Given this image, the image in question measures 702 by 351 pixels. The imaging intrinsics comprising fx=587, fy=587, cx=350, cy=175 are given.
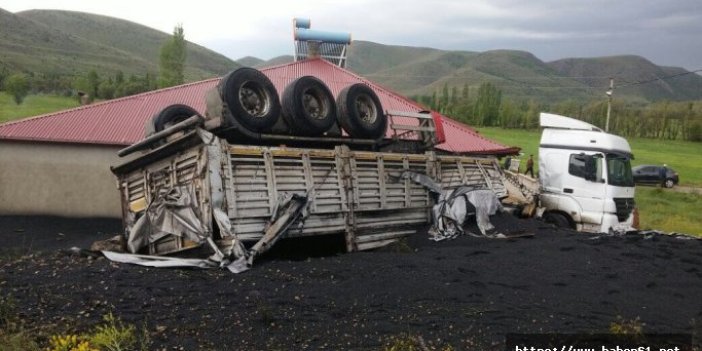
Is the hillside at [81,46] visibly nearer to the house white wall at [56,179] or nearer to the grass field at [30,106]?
the grass field at [30,106]

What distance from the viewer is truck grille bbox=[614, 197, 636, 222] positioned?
13250 mm

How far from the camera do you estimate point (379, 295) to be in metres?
7.17

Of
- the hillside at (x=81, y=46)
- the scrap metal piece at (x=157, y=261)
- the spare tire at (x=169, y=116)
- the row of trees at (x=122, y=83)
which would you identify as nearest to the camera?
the scrap metal piece at (x=157, y=261)

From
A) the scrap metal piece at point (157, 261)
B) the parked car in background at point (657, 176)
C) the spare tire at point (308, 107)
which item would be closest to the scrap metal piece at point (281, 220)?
the scrap metal piece at point (157, 261)

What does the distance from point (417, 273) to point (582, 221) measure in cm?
692

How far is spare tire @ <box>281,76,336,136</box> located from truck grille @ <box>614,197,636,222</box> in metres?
6.92

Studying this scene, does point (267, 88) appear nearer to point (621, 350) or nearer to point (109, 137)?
point (621, 350)

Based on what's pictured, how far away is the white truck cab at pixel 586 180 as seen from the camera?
1315cm

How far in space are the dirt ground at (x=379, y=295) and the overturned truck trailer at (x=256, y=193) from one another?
0.74m

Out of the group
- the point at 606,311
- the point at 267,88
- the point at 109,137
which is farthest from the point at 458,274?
the point at 109,137

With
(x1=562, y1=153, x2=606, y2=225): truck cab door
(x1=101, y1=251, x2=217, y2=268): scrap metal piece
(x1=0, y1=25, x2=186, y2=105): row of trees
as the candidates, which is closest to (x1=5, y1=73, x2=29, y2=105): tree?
(x1=0, y1=25, x2=186, y2=105): row of trees

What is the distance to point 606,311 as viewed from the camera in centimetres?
671

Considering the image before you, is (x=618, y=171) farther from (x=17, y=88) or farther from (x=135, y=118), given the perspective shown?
(x=17, y=88)

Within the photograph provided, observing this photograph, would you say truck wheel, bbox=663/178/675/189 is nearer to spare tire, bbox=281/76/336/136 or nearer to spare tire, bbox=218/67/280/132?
spare tire, bbox=281/76/336/136
